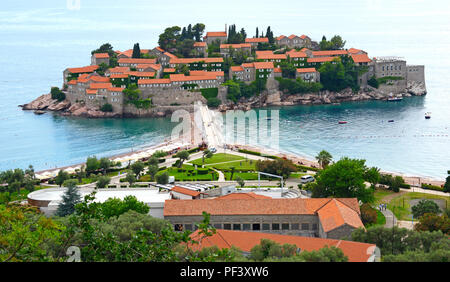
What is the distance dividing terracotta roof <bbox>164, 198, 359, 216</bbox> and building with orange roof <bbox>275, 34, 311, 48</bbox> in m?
53.5

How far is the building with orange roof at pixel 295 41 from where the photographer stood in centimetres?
7631

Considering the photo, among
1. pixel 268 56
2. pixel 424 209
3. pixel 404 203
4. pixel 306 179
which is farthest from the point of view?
pixel 268 56

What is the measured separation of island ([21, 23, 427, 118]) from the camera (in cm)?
6341

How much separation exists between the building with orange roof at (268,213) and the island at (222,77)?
3876 cm

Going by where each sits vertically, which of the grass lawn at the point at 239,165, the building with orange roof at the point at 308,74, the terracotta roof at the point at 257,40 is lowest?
the grass lawn at the point at 239,165

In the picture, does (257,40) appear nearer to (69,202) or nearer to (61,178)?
(61,178)

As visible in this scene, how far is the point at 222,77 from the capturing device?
66.5 meters

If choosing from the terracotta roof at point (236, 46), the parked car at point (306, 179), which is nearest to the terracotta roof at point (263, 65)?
the terracotta roof at point (236, 46)

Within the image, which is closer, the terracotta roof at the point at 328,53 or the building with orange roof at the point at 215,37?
the terracotta roof at the point at 328,53

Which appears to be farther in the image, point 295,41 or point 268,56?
point 295,41

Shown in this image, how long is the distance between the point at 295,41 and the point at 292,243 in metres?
59.9

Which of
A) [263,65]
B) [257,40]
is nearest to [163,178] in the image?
[263,65]

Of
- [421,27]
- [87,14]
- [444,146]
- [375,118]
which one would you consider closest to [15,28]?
[87,14]

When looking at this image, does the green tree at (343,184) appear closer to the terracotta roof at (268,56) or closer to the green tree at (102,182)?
the green tree at (102,182)
